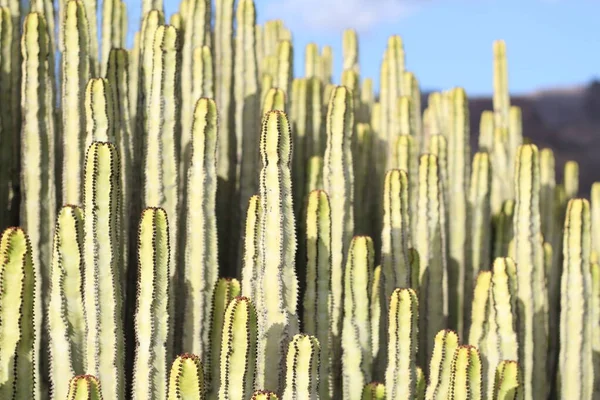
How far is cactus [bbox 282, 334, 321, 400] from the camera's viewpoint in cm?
180

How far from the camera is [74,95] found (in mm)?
2459

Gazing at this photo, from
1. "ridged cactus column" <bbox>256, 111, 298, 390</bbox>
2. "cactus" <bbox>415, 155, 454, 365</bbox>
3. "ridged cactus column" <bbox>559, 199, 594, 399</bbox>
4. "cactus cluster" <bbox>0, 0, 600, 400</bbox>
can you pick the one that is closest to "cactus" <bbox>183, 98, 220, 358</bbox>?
"cactus cluster" <bbox>0, 0, 600, 400</bbox>

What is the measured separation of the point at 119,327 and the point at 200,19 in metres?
1.38

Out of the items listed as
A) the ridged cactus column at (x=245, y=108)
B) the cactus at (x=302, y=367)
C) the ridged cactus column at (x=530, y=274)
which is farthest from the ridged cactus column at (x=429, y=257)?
the cactus at (x=302, y=367)

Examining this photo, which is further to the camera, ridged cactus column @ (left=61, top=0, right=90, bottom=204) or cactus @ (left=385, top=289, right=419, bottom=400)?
ridged cactus column @ (left=61, top=0, right=90, bottom=204)

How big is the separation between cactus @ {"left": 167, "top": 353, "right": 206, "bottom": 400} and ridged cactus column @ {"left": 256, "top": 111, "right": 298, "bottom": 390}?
1.33 ft

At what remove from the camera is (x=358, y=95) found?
12.0 feet

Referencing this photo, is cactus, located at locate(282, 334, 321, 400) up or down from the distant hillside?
down

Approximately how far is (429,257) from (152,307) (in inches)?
47.4

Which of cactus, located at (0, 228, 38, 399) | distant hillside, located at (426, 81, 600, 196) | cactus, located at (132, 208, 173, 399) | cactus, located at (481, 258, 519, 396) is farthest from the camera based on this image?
distant hillside, located at (426, 81, 600, 196)

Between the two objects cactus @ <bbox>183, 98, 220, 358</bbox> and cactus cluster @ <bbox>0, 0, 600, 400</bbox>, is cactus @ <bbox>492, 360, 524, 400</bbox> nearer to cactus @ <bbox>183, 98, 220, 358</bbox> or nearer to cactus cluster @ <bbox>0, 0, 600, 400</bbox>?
cactus cluster @ <bbox>0, 0, 600, 400</bbox>

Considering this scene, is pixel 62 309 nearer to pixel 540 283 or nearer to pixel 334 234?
pixel 334 234

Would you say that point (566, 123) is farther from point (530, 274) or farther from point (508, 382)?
point (508, 382)

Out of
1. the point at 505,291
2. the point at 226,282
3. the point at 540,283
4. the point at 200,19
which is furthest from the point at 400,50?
the point at 226,282
